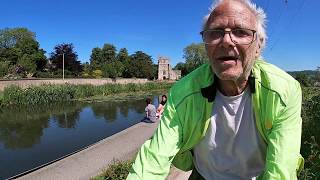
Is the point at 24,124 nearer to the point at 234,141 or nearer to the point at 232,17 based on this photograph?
the point at 234,141

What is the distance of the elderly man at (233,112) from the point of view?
1.71 m

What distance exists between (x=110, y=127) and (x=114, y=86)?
33.5 m

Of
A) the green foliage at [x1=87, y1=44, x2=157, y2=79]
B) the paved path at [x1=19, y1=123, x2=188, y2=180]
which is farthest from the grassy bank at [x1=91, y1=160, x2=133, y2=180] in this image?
the green foliage at [x1=87, y1=44, x2=157, y2=79]

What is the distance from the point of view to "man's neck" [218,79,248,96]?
1.90 meters

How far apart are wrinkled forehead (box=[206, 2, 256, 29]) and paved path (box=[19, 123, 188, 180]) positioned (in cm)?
550

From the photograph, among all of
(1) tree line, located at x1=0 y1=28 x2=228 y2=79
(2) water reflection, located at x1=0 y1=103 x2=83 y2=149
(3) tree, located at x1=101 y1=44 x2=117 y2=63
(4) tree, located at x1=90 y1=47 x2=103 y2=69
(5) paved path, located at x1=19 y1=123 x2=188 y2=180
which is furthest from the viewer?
(3) tree, located at x1=101 y1=44 x2=117 y2=63

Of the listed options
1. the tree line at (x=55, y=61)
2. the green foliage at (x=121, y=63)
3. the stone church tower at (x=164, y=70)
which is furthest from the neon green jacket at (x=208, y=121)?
the stone church tower at (x=164, y=70)

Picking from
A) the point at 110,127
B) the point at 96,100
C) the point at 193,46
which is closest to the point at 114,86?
the point at 96,100

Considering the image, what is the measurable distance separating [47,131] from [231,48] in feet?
72.2

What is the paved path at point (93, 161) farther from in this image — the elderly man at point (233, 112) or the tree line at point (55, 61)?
the tree line at point (55, 61)

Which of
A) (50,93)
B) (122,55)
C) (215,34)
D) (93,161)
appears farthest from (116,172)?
(122,55)

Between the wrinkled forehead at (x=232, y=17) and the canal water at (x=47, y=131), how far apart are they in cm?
1237

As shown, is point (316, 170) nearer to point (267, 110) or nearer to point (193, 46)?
point (267, 110)

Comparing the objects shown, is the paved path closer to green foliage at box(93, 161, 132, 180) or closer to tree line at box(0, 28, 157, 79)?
green foliage at box(93, 161, 132, 180)
